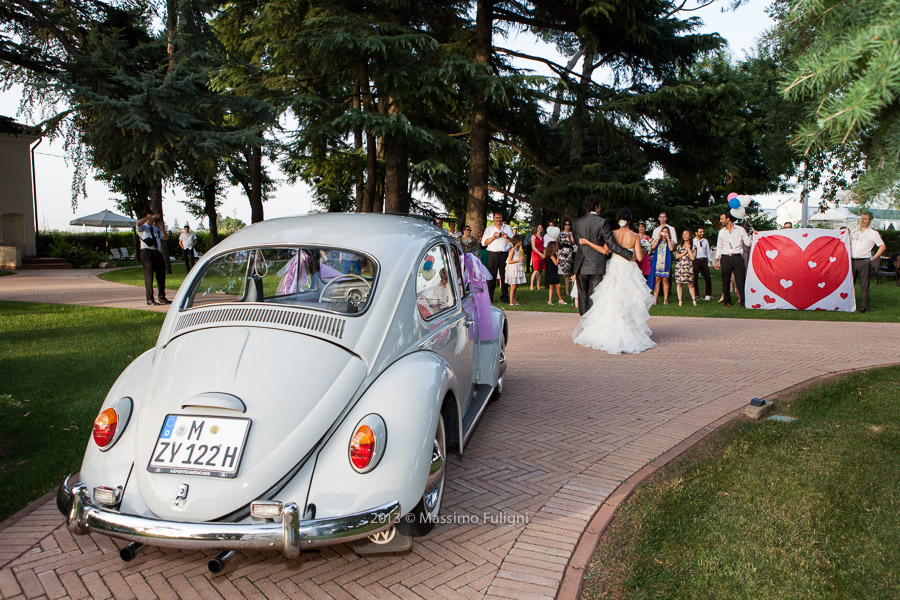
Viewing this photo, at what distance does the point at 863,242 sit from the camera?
12711 millimetres

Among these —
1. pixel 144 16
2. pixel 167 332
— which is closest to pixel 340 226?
pixel 167 332

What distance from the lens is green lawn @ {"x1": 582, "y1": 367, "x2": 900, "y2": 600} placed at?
9.84 feet

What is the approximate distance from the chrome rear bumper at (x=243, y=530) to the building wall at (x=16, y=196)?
104 feet

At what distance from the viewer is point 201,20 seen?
17.4 m

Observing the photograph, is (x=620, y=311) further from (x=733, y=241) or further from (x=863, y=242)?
(x=863, y=242)

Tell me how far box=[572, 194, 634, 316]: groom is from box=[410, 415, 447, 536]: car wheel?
18.6 ft

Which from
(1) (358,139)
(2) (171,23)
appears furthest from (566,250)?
(2) (171,23)

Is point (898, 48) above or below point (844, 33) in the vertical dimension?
below

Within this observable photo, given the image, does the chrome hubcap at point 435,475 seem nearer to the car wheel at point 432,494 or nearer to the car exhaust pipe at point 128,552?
the car wheel at point 432,494

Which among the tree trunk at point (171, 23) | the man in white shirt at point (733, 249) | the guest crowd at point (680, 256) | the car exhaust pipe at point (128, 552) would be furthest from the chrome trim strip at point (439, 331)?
the tree trunk at point (171, 23)

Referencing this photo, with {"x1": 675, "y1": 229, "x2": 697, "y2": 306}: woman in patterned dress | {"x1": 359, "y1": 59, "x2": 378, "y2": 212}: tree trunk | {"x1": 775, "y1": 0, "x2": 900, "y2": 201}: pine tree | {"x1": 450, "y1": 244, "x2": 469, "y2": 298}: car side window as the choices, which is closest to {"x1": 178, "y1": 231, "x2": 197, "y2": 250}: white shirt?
{"x1": 359, "y1": 59, "x2": 378, "y2": 212}: tree trunk

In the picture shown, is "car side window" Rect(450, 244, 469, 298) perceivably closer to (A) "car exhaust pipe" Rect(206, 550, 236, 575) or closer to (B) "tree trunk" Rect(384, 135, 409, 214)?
(A) "car exhaust pipe" Rect(206, 550, 236, 575)

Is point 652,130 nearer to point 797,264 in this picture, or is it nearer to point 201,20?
point 797,264

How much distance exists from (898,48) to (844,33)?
45 cm
